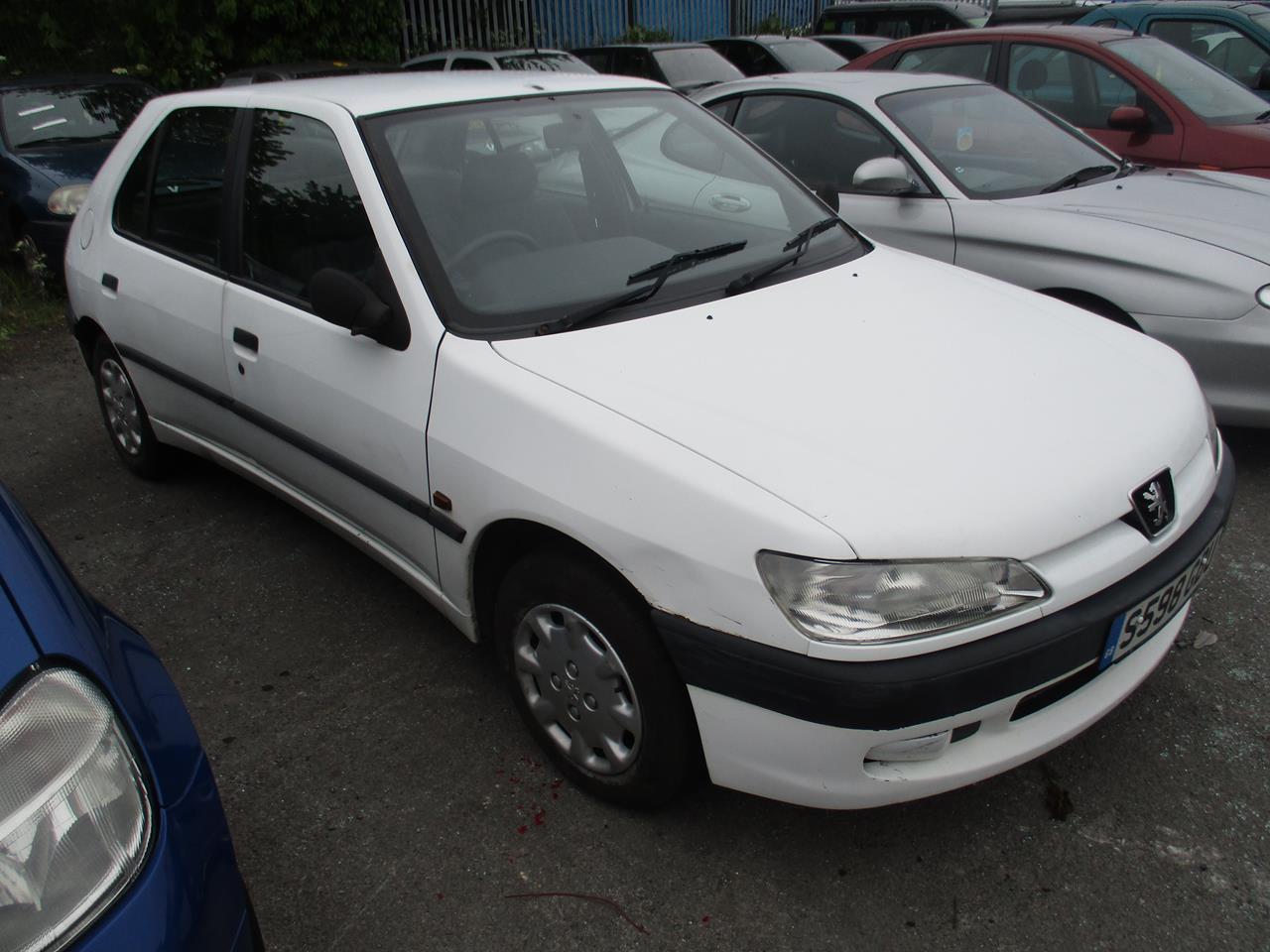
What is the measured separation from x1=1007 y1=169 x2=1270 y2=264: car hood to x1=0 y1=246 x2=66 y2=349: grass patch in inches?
232

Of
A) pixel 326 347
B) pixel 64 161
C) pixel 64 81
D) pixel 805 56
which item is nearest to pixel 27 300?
pixel 64 161

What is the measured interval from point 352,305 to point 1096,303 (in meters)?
2.96

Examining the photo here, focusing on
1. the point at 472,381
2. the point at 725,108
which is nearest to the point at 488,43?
the point at 725,108

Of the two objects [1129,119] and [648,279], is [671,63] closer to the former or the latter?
[1129,119]

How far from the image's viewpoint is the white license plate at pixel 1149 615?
2111 mm

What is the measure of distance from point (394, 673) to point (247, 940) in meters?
1.47

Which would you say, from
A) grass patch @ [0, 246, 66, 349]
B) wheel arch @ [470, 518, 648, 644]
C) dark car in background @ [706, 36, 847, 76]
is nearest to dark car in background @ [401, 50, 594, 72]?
dark car in background @ [706, 36, 847, 76]

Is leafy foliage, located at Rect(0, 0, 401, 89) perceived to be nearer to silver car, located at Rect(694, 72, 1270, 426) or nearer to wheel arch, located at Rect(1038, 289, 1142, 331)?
silver car, located at Rect(694, 72, 1270, 426)

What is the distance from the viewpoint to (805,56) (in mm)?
12109

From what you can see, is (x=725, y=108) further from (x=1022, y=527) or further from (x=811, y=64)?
(x=811, y=64)

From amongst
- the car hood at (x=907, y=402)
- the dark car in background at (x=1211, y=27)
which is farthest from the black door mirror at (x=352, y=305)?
the dark car in background at (x=1211, y=27)

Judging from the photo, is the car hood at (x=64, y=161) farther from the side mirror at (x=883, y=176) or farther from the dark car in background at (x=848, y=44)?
the dark car in background at (x=848, y=44)

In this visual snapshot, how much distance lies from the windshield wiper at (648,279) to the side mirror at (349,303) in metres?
0.40

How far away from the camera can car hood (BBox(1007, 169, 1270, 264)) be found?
397 centimetres
